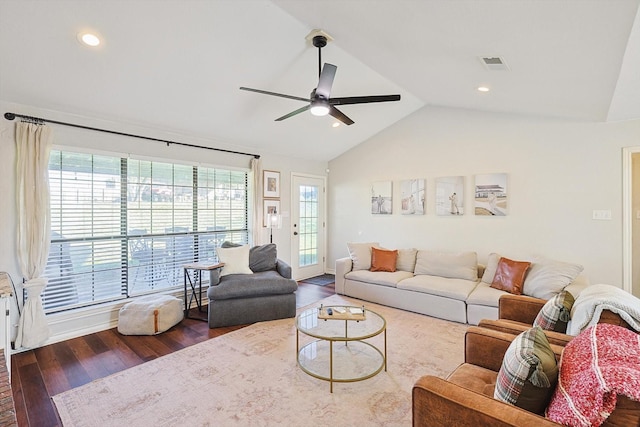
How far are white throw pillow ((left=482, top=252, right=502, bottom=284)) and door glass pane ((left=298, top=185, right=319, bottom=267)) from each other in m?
3.23

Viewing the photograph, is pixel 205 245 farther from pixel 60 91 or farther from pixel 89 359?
pixel 60 91

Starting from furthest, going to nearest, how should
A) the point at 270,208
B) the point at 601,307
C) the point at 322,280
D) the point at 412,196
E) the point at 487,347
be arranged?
the point at 322,280 → the point at 270,208 → the point at 412,196 → the point at 487,347 → the point at 601,307

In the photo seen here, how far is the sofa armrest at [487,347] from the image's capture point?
1.93 m

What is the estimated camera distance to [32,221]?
303cm

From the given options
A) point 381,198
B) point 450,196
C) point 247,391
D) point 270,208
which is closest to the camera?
point 247,391

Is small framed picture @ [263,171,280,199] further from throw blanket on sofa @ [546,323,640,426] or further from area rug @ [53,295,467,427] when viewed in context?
throw blanket on sofa @ [546,323,640,426]

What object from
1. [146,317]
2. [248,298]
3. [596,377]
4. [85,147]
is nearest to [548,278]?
[596,377]

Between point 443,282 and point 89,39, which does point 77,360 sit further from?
point 443,282

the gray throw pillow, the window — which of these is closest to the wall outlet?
the gray throw pillow

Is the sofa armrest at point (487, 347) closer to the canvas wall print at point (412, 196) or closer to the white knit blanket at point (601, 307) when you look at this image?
the white knit blanket at point (601, 307)

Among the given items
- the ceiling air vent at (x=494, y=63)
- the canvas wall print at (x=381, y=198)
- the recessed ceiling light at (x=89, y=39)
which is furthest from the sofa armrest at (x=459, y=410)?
the canvas wall print at (x=381, y=198)

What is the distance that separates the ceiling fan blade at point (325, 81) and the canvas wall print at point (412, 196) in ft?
9.87

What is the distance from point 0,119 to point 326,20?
325 cm

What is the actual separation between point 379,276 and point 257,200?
7.74 feet
